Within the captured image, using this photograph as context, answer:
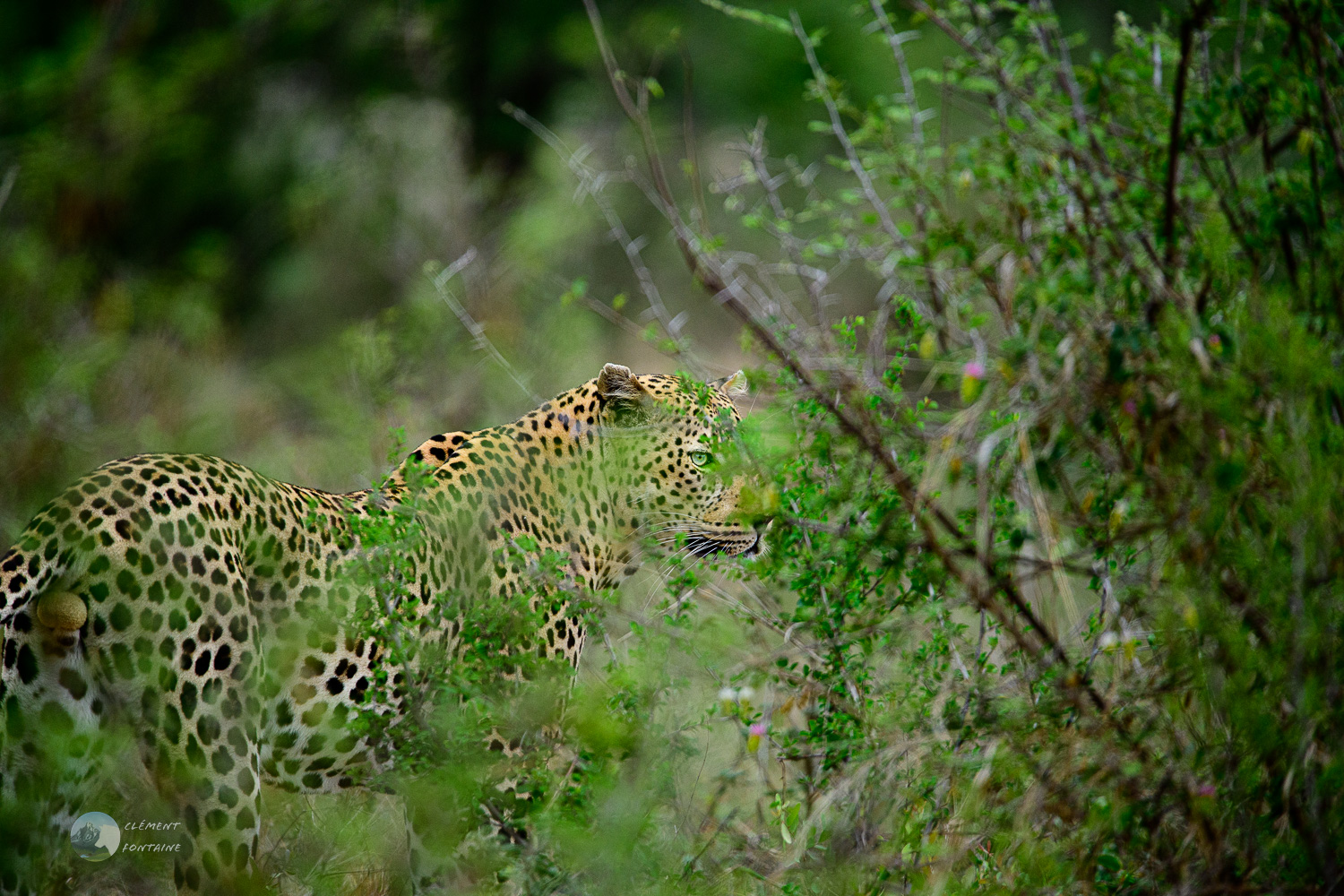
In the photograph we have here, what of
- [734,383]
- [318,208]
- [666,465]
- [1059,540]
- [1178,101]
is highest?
[1178,101]

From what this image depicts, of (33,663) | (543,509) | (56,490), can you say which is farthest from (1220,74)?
(56,490)

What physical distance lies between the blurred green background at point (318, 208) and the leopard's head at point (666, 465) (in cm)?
68

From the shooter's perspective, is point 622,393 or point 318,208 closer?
point 622,393

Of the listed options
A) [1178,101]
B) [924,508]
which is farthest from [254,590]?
[1178,101]

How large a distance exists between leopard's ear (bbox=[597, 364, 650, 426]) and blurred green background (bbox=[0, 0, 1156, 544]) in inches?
24.9

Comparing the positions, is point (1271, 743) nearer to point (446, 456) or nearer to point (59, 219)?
point (446, 456)

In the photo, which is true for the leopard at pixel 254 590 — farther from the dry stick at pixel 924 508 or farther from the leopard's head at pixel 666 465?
the dry stick at pixel 924 508

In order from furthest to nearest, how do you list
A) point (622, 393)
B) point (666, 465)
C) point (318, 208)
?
1. point (318, 208)
2. point (666, 465)
3. point (622, 393)

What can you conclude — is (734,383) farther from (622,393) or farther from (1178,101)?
(1178,101)

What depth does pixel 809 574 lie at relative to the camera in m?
3.71

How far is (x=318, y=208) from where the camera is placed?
10.9 meters

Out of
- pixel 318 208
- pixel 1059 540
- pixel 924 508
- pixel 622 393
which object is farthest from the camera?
pixel 318 208

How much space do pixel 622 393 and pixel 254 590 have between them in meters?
1.63

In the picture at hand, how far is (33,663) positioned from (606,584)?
2.26m
